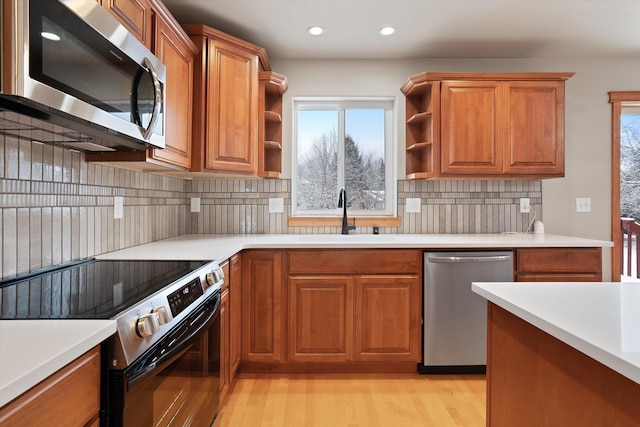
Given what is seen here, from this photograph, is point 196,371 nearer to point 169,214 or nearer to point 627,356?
point 627,356

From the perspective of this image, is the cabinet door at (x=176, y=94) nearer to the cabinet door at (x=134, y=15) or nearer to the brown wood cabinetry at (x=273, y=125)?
the cabinet door at (x=134, y=15)

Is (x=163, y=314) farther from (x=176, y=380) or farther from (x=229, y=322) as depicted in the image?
(x=229, y=322)

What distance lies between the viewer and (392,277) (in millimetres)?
2320

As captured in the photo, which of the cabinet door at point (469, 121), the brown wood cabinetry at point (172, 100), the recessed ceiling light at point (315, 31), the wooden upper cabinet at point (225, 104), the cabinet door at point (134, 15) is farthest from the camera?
the cabinet door at point (469, 121)

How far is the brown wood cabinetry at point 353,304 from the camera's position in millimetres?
2311

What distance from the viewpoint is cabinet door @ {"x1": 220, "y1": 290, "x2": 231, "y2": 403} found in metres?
1.84

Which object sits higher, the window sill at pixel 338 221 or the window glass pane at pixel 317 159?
the window glass pane at pixel 317 159

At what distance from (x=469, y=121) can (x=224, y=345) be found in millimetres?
2199

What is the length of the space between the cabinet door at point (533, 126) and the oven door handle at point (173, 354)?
2240mm

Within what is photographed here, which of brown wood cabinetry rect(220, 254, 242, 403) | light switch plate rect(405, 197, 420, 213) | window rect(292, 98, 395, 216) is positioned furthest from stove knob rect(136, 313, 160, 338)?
light switch plate rect(405, 197, 420, 213)

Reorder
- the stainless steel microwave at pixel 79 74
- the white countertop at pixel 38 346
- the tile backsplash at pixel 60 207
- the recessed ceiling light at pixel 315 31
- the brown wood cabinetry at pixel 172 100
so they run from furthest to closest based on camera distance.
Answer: the recessed ceiling light at pixel 315 31 → the brown wood cabinetry at pixel 172 100 → the tile backsplash at pixel 60 207 → the stainless steel microwave at pixel 79 74 → the white countertop at pixel 38 346

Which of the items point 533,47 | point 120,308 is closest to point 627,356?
point 120,308

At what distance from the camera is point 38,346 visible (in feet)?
2.24

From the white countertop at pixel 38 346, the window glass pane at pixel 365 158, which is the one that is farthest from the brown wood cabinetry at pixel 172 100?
the window glass pane at pixel 365 158
